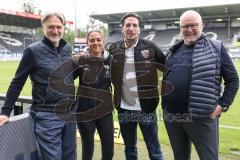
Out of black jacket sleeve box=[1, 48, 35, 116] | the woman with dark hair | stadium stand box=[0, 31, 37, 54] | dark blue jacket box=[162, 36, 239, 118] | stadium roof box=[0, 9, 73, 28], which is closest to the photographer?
black jacket sleeve box=[1, 48, 35, 116]

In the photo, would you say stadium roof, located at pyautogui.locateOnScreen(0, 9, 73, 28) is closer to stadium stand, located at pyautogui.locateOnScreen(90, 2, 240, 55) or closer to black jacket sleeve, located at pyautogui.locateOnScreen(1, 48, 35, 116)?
stadium stand, located at pyautogui.locateOnScreen(90, 2, 240, 55)

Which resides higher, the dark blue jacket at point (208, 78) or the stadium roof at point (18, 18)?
the stadium roof at point (18, 18)

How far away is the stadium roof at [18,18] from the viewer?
40.8 metres

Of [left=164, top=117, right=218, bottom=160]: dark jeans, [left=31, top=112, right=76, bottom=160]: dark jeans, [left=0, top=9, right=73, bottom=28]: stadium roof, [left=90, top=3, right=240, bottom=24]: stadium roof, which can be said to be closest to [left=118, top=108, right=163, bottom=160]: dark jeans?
[left=164, top=117, right=218, bottom=160]: dark jeans

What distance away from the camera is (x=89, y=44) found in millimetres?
3303

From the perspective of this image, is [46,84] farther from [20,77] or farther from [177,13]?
[177,13]

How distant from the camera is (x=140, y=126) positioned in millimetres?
3633

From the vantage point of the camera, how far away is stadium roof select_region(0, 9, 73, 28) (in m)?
40.8

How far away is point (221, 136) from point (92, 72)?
330 centimetres

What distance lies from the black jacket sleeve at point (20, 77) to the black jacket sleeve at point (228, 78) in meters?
1.62

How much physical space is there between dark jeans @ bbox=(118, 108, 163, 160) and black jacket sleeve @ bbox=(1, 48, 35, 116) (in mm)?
1238

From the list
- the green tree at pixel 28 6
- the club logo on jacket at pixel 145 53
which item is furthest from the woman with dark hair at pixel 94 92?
the green tree at pixel 28 6

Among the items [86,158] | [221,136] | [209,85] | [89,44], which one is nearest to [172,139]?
[209,85]

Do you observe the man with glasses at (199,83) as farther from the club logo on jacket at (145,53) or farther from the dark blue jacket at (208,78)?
the club logo on jacket at (145,53)
